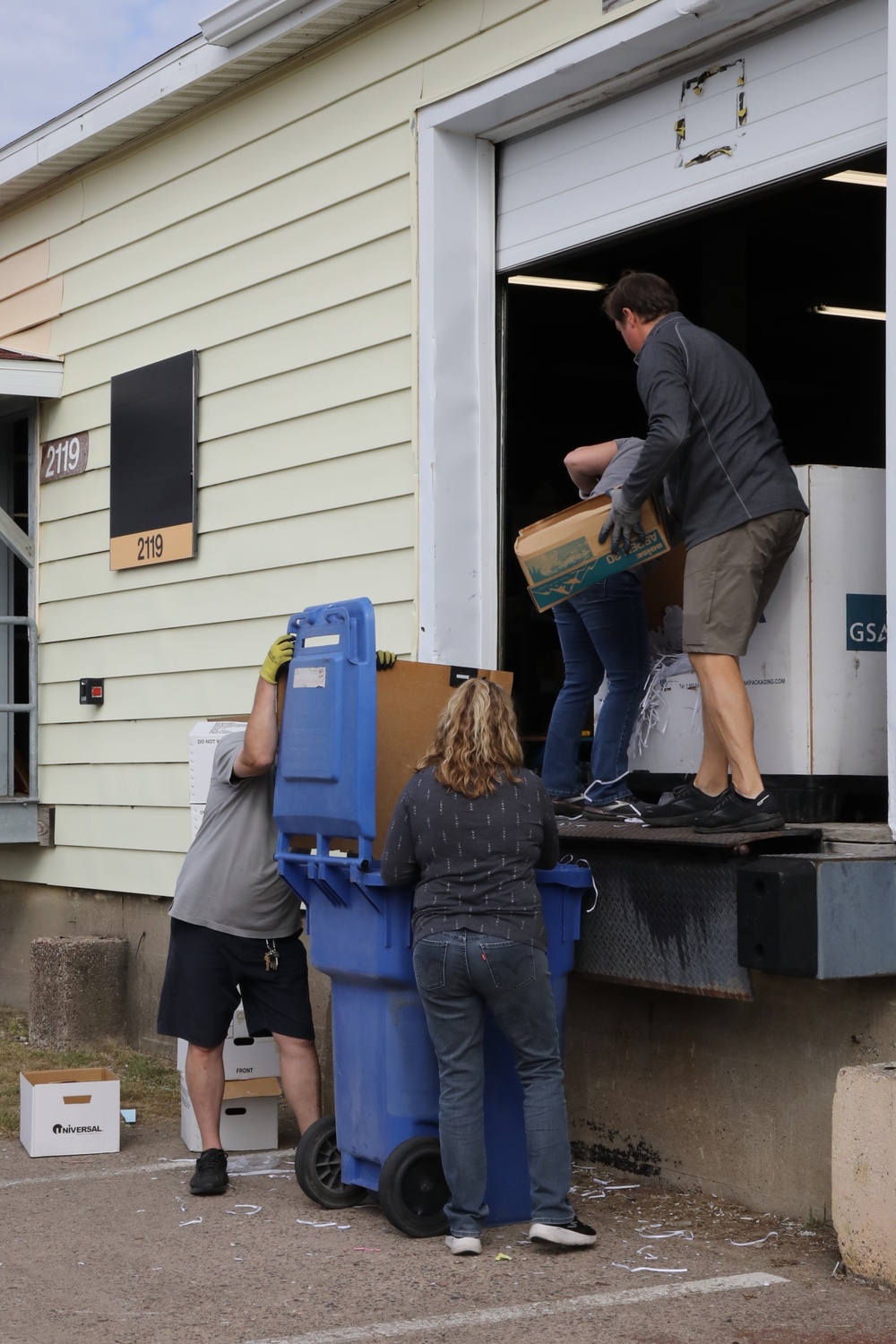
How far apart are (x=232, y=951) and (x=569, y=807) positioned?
1.35 meters

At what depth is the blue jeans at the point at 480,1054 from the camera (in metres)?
4.62

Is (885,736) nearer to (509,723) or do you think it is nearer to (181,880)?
(509,723)

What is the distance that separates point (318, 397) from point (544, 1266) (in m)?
4.10

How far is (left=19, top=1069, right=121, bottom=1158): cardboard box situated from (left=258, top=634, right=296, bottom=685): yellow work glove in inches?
78.6

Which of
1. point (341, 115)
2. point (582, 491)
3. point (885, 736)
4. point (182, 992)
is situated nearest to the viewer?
point (885, 736)

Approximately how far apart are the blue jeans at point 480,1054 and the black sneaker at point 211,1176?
3.75ft

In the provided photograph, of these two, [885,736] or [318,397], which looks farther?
[318,397]

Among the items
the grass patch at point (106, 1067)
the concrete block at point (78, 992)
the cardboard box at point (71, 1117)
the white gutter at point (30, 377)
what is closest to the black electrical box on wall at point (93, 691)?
the concrete block at point (78, 992)

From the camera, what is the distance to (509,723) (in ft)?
16.0

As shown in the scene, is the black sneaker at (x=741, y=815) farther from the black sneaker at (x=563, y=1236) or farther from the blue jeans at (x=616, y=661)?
the black sneaker at (x=563, y=1236)

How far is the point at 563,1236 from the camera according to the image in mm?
4625

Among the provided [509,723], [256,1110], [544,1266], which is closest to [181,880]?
[256,1110]

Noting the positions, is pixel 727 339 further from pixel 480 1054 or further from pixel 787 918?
pixel 480 1054

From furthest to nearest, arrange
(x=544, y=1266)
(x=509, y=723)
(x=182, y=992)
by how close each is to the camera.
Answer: (x=182, y=992) < (x=509, y=723) < (x=544, y=1266)
